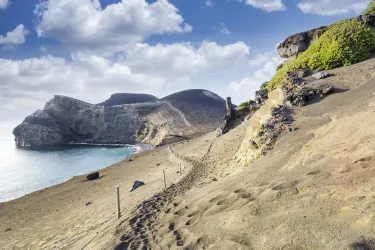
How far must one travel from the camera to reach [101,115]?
122 m

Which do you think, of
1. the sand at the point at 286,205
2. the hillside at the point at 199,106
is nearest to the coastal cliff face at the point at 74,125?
the hillside at the point at 199,106

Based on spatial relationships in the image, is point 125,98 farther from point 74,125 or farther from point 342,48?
point 342,48

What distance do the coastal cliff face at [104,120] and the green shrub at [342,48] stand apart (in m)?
76.8

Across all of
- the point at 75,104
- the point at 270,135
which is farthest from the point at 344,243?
the point at 75,104

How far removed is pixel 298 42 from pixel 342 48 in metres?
9.62

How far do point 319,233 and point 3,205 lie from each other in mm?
28974

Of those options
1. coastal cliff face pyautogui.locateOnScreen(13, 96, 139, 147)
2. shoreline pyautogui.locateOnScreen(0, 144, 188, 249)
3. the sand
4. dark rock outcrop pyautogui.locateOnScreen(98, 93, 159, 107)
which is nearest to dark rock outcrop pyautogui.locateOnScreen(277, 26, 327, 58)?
the sand

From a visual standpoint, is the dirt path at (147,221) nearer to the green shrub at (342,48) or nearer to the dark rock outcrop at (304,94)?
the dark rock outcrop at (304,94)

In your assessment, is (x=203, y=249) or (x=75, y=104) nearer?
(x=203, y=249)

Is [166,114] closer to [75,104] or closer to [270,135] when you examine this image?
[75,104]

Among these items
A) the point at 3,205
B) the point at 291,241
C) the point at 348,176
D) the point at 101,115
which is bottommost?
the point at 3,205

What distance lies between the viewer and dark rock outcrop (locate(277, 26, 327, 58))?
99.0ft

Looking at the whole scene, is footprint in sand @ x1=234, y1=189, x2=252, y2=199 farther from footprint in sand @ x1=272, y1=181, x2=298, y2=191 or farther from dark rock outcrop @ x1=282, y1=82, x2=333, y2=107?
dark rock outcrop @ x1=282, y1=82, x2=333, y2=107

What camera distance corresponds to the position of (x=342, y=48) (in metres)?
22.5
